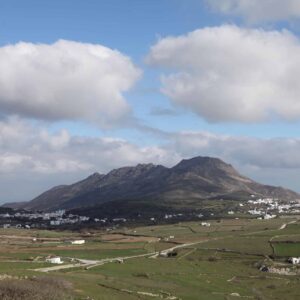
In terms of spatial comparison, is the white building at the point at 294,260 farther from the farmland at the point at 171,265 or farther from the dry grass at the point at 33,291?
the dry grass at the point at 33,291

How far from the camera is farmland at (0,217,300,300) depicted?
74.1 metres

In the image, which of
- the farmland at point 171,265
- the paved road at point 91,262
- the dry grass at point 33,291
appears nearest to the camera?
the dry grass at point 33,291

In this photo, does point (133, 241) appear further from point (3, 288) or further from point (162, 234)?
point (3, 288)

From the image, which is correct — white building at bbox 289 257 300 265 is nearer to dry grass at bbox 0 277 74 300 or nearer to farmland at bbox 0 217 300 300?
farmland at bbox 0 217 300 300

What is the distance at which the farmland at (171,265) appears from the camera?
7406 centimetres

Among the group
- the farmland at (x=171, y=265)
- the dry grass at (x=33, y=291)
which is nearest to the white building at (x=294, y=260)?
the farmland at (x=171, y=265)

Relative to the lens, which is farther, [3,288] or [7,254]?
[7,254]

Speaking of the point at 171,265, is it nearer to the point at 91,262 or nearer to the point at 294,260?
the point at 91,262

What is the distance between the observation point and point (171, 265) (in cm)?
10700

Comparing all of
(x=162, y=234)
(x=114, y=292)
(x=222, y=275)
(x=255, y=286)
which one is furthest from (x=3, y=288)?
(x=162, y=234)

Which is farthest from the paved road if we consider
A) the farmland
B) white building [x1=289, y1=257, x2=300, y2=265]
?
white building [x1=289, y1=257, x2=300, y2=265]

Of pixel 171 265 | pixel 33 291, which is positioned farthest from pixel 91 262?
pixel 33 291

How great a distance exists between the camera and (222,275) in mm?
97062

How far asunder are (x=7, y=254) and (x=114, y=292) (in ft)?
195
